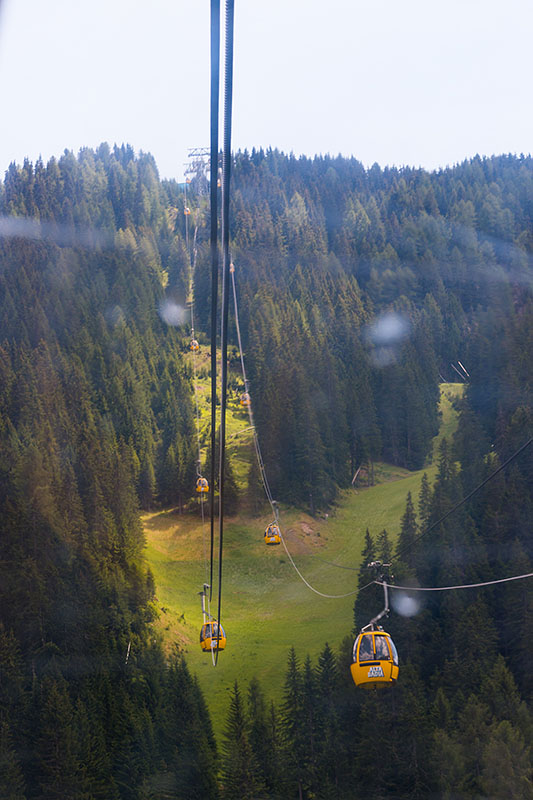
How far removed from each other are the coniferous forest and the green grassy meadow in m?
2.40

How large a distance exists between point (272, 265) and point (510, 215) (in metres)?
41.8

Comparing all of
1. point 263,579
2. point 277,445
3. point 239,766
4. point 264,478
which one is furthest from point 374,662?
point 277,445

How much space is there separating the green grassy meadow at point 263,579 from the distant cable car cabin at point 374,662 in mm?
37439

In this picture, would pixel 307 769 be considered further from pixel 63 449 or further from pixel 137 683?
pixel 63 449

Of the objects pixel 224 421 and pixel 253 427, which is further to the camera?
pixel 253 427

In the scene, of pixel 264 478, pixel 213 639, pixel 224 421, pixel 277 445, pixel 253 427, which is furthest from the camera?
pixel 253 427

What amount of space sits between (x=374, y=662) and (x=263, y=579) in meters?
51.0

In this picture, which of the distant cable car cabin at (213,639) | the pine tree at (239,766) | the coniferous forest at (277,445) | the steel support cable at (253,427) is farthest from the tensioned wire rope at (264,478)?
the distant cable car cabin at (213,639)

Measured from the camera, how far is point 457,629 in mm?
59281

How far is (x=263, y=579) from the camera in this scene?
234 feet

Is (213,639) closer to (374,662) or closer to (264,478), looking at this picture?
(374,662)

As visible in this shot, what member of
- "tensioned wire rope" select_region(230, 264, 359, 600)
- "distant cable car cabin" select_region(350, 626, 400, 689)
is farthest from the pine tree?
"distant cable car cabin" select_region(350, 626, 400, 689)

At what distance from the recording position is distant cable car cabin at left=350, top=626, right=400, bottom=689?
69.1ft

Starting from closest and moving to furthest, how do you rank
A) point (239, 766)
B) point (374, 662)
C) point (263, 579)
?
1. point (374, 662)
2. point (239, 766)
3. point (263, 579)
